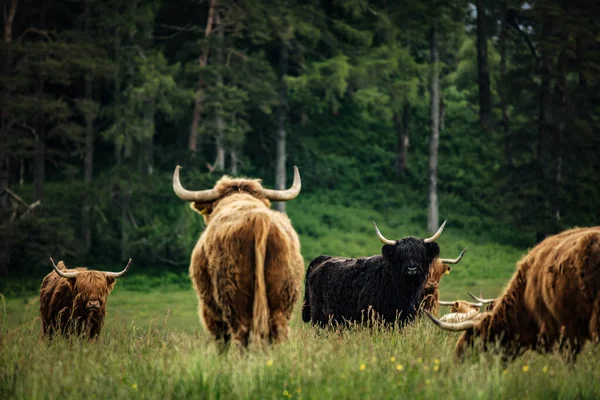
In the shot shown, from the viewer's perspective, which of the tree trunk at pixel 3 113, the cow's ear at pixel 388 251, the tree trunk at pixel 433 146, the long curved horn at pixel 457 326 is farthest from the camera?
the tree trunk at pixel 433 146

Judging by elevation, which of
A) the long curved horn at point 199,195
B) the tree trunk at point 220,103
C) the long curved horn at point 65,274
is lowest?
the long curved horn at point 65,274

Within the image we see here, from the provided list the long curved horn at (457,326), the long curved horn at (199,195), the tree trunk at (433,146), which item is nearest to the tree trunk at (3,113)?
the tree trunk at (433,146)

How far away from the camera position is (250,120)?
107ft

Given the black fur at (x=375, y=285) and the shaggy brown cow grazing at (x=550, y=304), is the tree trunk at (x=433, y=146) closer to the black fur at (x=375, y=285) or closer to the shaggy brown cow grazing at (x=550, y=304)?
the black fur at (x=375, y=285)

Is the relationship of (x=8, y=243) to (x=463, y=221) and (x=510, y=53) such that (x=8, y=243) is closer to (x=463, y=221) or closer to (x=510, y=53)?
(x=463, y=221)

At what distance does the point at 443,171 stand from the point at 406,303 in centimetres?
2435

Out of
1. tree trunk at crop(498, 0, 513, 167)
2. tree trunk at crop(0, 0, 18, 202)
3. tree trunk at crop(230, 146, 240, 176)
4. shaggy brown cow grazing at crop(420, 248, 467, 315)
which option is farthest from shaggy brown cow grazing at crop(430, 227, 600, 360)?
tree trunk at crop(498, 0, 513, 167)

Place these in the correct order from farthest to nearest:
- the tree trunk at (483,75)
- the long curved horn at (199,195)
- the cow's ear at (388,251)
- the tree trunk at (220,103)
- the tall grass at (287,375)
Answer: the tree trunk at (483,75) → the tree trunk at (220,103) → the cow's ear at (388,251) → the long curved horn at (199,195) → the tall grass at (287,375)

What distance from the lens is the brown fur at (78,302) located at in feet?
32.1

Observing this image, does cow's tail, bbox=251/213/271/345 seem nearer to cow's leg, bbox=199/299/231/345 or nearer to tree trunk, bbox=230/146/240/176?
cow's leg, bbox=199/299/231/345

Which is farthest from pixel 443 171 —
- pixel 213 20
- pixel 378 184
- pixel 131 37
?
pixel 131 37

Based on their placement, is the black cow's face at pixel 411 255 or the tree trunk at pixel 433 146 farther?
the tree trunk at pixel 433 146

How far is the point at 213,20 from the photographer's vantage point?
29.0m

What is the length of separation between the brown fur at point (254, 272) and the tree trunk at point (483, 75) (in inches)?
1193
